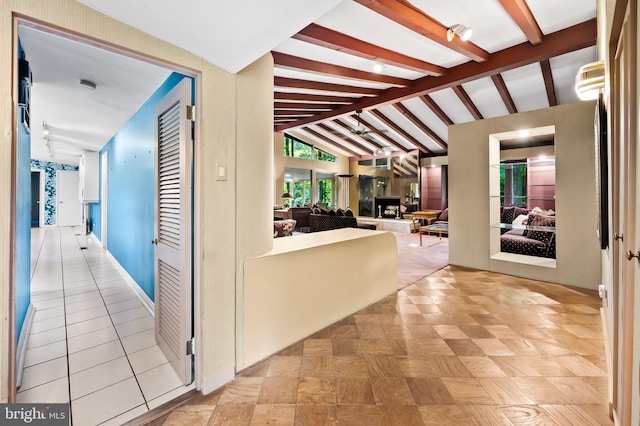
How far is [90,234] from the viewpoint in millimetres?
7887

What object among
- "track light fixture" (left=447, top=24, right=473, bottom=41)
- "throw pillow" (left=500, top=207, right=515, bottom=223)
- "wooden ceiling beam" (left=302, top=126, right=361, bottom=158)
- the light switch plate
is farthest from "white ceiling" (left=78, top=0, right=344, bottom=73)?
"wooden ceiling beam" (left=302, top=126, right=361, bottom=158)

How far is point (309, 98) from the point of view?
18.7 ft

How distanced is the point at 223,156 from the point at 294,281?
106 cm

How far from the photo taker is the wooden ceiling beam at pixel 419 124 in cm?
742

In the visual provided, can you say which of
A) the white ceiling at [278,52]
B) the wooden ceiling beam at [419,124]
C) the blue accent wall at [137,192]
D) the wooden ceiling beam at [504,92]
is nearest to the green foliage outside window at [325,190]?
the wooden ceiling beam at [419,124]

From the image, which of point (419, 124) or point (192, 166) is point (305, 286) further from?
point (419, 124)

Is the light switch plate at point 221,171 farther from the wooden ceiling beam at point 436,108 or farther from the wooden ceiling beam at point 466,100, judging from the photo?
the wooden ceiling beam at point 436,108

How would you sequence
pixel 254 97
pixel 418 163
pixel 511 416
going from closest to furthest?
pixel 511 416 < pixel 254 97 < pixel 418 163

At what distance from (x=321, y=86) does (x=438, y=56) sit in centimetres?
196

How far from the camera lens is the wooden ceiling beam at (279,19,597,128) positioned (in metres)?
3.35

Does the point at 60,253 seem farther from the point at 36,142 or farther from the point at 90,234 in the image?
the point at 90,234

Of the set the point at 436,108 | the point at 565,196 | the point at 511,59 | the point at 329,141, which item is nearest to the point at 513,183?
the point at 565,196

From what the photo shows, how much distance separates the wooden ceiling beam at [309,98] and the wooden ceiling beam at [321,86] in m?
0.63

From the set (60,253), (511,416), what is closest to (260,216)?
(511,416)
